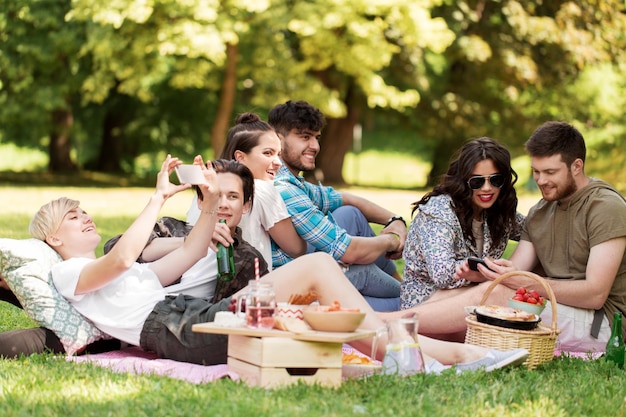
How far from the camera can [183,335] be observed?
479cm

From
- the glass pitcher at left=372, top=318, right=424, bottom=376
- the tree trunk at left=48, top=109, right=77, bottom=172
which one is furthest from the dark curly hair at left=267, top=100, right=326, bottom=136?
the tree trunk at left=48, top=109, right=77, bottom=172

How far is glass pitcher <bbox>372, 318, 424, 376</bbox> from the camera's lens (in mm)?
4453

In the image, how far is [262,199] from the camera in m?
5.78

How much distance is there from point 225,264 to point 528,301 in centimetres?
169

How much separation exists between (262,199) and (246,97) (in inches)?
815

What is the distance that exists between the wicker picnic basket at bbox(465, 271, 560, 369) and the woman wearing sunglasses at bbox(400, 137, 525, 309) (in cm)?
59

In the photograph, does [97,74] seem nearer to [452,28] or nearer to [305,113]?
[452,28]

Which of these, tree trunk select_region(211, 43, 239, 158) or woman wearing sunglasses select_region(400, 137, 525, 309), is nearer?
woman wearing sunglasses select_region(400, 137, 525, 309)

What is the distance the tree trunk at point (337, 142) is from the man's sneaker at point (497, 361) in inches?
874

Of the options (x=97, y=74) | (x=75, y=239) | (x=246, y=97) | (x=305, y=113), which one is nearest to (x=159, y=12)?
(x=97, y=74)

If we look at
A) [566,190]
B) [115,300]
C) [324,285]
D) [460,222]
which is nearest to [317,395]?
[324,285]

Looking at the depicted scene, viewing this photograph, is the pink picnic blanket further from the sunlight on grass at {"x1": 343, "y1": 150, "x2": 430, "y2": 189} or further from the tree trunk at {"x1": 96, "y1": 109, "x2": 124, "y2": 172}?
the sunlight on grass at {"x1": 343, "y1": 150, "x2": 430, "y2": 189}

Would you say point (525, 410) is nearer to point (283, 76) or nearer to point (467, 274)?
point (467, 274)

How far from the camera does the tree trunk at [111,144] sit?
31547mm
